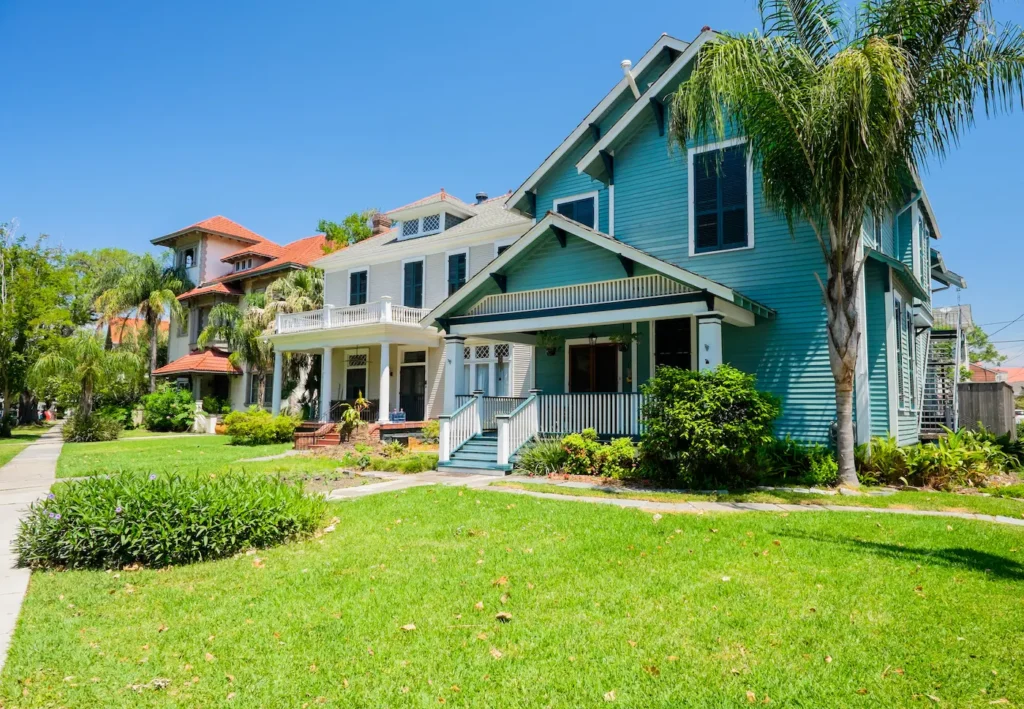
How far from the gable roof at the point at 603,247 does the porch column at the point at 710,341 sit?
0.47 metres

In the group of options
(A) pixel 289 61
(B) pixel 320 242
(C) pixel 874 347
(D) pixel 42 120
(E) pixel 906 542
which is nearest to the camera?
(E) pixel 906 542

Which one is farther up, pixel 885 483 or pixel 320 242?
pixel 320 242

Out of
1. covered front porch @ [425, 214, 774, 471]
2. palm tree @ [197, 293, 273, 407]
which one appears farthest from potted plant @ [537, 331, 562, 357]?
palm tree @ [197, 293, 273, 407]

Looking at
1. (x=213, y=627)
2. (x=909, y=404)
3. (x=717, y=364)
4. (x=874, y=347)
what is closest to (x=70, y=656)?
(x=213, y=627)

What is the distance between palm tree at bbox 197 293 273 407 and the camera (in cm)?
2748

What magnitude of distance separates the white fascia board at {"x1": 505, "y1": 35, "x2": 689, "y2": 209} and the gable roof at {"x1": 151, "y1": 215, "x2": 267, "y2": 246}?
25141 mm

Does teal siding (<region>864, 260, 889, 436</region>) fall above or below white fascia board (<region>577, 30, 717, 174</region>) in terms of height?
below

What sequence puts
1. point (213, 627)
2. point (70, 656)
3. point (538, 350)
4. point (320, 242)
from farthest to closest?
point (320, 242)
point (538, 350)
point (213, 627)
point (70, 656)

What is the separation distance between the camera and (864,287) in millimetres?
12867

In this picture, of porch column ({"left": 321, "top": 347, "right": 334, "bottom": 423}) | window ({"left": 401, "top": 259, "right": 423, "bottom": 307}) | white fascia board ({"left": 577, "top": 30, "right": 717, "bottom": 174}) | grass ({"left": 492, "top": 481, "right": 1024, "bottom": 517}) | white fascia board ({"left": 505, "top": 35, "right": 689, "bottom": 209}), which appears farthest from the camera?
window ({"left": 401, "top": 259, "right": 423, "bottom": 307})

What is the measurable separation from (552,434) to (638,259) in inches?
174

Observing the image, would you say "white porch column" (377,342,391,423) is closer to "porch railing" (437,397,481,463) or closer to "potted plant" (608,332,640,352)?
"porch railing" (437,397,481,463)

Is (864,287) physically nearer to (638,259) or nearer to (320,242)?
(638,259)

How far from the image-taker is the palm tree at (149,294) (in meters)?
34.2
